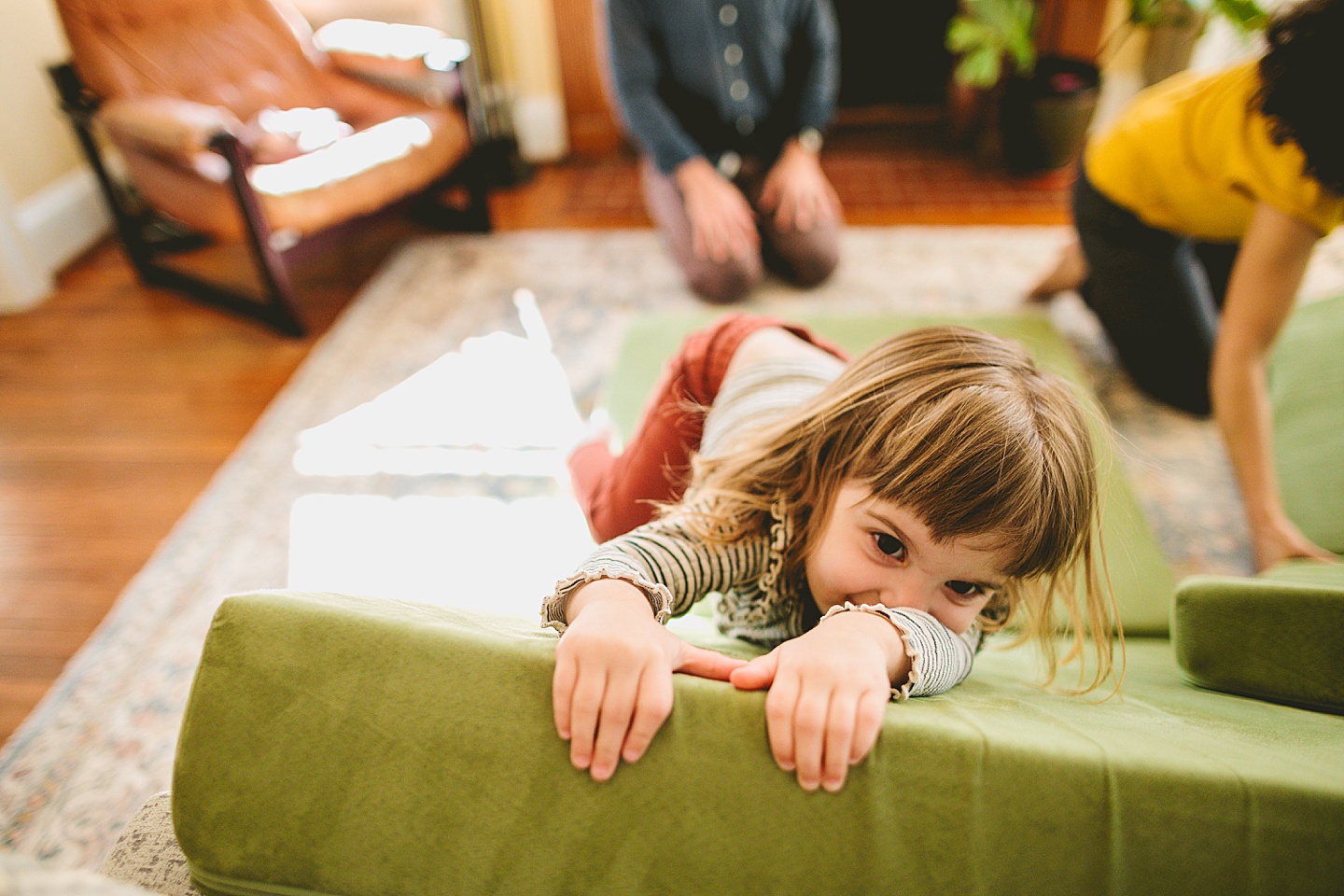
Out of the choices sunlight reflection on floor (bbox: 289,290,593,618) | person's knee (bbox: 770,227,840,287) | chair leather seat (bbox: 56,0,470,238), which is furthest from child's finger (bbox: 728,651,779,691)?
chair leather seat (bbox: 56,0,470,238)

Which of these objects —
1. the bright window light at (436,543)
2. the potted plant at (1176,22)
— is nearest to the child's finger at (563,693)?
the bright window light at (436,543)

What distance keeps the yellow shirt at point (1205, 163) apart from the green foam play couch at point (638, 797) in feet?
3.37

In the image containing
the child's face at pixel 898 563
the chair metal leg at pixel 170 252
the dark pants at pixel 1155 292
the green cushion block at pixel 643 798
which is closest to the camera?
the green cushion block at pixel 643 798

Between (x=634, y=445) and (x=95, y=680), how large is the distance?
3.35ft

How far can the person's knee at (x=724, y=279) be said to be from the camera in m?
2.13

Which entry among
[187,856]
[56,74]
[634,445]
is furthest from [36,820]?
[56,74]

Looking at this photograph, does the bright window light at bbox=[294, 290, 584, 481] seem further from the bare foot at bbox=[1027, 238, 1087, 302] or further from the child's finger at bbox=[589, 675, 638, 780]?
the bare foot at bbox=[1027, 238, 1087, 302]

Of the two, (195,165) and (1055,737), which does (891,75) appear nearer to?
(195,165)

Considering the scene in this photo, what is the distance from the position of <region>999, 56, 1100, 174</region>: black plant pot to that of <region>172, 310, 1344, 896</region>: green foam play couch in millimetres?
2669

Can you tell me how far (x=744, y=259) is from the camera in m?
2.13

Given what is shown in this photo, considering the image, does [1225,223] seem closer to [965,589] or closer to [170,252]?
[965,589]

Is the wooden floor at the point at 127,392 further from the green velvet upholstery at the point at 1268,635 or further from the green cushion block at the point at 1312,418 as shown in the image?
the green velvet upholstery at the point at 1268,635

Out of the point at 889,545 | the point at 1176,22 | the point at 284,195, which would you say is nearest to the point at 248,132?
the point at 284,195

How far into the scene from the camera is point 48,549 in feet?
5.07
